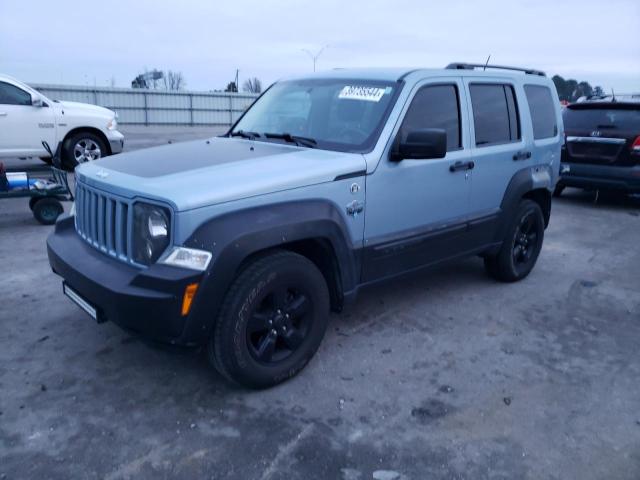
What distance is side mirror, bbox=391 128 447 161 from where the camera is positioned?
11.7 feet

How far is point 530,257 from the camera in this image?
5.59m

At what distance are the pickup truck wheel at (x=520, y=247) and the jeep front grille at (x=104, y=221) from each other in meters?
3.43

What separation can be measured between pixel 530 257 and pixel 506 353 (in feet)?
6.31

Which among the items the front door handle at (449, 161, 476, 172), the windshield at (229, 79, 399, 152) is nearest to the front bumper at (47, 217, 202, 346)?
the windshield at (229, 79, 399, 152)

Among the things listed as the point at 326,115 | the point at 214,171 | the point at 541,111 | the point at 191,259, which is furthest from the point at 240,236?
the point at 541,111

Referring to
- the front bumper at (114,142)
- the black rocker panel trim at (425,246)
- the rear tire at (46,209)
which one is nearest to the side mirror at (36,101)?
the front bumper at (114,142)

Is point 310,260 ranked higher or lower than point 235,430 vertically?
higher

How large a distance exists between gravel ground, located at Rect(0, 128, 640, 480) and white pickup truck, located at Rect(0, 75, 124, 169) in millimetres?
6453

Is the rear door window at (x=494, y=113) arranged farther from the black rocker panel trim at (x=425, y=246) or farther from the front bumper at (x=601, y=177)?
the front bumper at (x=601, y=177)

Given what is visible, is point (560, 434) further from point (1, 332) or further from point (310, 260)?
point (1, 332)

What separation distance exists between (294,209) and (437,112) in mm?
Result: 1631

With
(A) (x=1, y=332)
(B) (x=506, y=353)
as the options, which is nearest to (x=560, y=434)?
(B) (x=506, y=353)

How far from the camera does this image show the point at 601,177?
889cm

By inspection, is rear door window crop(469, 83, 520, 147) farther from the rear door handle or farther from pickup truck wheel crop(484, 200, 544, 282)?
pickup truck wheel crop(484, 200, 544, 282)
